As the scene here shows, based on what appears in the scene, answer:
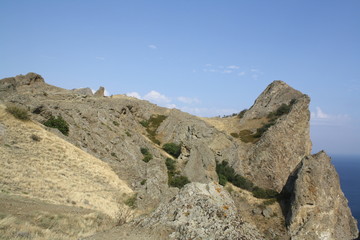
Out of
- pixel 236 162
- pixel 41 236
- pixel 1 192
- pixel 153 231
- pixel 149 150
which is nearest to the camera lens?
pixel 153 231

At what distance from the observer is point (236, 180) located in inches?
1949

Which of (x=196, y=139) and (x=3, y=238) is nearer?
(x=3, y=238)

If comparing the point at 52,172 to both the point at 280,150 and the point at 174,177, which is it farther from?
the point at 280,150

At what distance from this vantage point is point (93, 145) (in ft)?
114

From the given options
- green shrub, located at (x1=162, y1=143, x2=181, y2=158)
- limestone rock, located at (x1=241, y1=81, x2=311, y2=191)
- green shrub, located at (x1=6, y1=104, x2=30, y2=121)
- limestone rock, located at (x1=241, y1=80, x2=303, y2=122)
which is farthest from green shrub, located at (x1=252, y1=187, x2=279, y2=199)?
green shrub, located at (x1=6, y1=104, x2=30, y2=121)

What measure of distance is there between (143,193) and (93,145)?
10.8 m

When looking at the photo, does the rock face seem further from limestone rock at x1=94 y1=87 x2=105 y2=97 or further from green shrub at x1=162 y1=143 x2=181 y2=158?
limestone rock at x1=94 y1=87 x2=105 y2=97

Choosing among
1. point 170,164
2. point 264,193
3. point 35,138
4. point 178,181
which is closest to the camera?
point 35,138

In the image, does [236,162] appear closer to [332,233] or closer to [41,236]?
[332,233]

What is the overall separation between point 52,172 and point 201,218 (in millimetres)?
19586

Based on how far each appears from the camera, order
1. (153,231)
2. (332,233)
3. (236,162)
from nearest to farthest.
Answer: (153,231) → (332,233) → (236,162)

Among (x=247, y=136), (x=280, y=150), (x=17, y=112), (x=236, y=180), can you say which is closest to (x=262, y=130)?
(x=247, y=136)

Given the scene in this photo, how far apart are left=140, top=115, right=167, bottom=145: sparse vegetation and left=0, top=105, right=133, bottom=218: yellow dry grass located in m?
24.5

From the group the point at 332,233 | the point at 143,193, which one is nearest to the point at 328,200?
the point at 332,233
